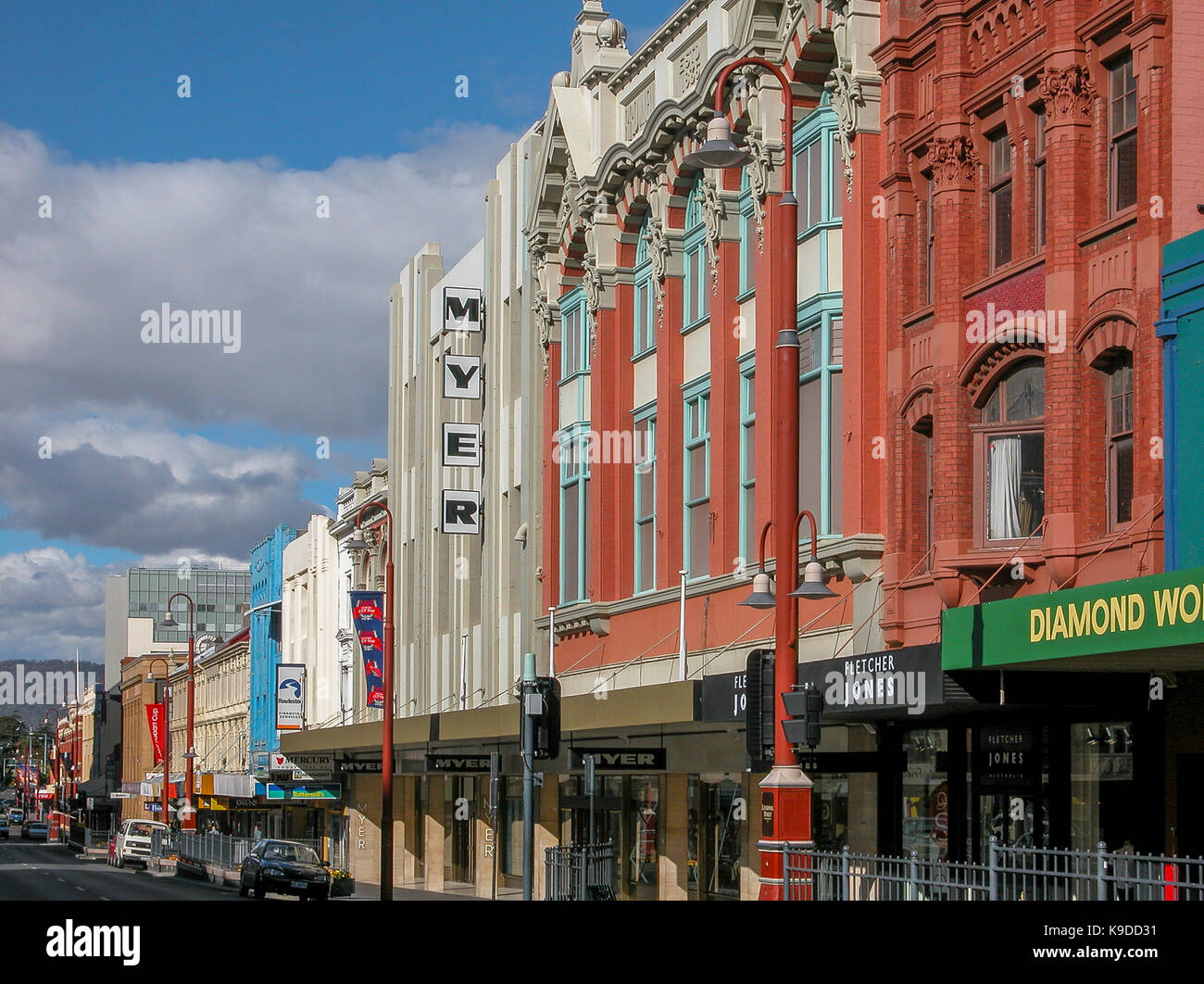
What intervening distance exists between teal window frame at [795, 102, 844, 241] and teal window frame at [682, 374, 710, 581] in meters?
4.38

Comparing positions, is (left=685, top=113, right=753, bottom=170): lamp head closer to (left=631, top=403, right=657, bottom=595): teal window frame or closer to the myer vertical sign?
(left=631, top=403, right=657, bottom=595): teal window frame

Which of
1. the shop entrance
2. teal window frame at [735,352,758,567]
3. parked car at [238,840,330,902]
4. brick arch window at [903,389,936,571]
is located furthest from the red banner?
brick arch window at [903,389,936,571]

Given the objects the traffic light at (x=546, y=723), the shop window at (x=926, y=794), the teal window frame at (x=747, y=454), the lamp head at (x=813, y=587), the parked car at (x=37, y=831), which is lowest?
the parked car at (x=37, y=831)

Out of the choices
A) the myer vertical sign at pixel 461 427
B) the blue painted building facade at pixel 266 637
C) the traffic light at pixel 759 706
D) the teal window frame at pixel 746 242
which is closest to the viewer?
the traffic light at pixel 759 706

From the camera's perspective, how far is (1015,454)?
69.6 ft

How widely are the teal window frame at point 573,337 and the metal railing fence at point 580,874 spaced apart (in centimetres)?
1197

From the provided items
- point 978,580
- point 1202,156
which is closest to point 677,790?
point 978,580

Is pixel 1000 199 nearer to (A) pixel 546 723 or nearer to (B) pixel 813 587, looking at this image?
(B) pixel 813 587

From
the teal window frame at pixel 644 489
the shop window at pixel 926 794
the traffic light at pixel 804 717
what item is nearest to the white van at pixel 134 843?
the teal window frame at pixel 644 489

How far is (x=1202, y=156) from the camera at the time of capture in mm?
18500

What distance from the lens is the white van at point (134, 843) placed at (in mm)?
70000

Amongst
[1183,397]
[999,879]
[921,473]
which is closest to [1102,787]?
[1183,397]

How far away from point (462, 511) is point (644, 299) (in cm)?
1204

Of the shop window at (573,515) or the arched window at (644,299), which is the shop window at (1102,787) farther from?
the shop window at (573,515)
